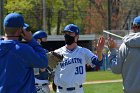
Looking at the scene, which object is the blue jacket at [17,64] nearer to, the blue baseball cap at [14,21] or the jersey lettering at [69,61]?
the blue baseball cap at [14,21]

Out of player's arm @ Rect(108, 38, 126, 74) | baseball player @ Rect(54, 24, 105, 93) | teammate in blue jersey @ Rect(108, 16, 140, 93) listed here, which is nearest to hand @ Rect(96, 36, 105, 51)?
player's arm @ Rect(108, 38, 126, 74)

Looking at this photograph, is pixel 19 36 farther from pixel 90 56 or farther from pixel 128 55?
pixel 90 56

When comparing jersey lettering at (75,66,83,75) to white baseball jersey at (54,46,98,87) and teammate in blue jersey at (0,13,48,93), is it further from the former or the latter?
teammate in blue jersey at (0,13,48,93)

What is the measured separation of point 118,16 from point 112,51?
4383cm

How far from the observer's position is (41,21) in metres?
45.3

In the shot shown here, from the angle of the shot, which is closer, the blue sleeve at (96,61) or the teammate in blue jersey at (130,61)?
the teammate in blue jersey at (130,61)

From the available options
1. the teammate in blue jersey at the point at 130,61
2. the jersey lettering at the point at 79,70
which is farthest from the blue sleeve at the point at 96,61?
the teammate in blue jersey at the point at 130,61

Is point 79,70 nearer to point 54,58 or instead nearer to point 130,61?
point 54,58

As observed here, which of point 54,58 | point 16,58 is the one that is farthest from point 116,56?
point 16,58

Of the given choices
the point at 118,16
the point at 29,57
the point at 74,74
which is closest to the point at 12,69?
the point at 29,57

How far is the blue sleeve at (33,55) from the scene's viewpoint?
4.45m

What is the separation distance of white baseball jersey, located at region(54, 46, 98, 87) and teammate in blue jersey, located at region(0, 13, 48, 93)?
7.53 ft

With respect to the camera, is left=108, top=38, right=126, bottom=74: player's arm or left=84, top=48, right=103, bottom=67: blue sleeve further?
left=84, top=48, right=103, bottom=67: blue sleeve

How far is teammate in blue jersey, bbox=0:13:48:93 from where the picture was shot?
4.46 m
